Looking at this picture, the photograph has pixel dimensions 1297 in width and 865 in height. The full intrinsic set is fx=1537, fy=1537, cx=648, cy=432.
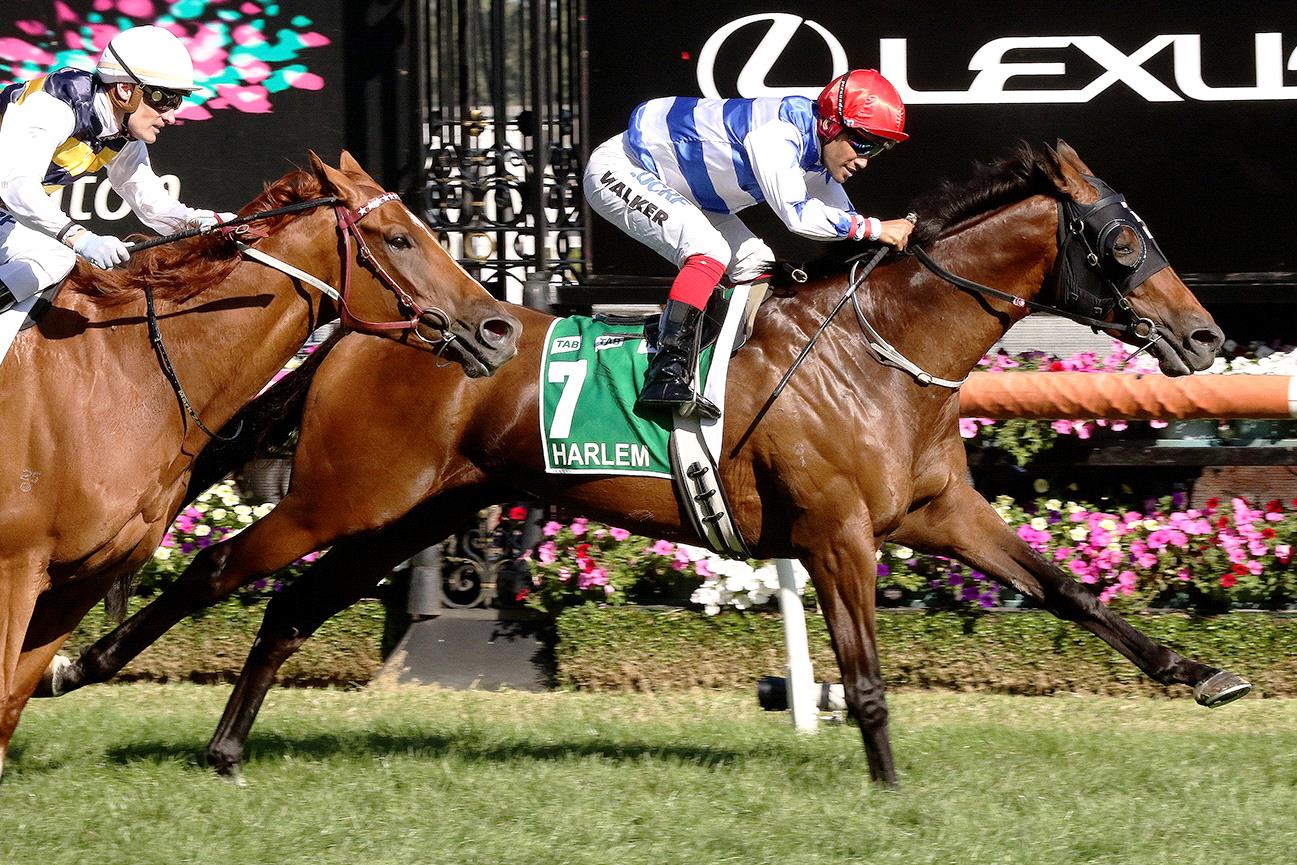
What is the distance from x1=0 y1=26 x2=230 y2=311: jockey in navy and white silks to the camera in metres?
4.08

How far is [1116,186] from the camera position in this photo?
22.5 ft

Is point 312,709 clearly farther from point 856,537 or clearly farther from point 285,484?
point 856,537

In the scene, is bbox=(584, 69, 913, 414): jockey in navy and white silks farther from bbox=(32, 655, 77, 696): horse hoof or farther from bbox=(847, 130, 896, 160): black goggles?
bbox=(32, 655, 77, 696): horse hoof

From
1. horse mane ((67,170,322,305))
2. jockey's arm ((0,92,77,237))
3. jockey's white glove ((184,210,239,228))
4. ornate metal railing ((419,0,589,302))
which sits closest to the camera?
jockey's arm ((0,92,77,237))

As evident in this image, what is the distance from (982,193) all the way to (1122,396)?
4.89 ft

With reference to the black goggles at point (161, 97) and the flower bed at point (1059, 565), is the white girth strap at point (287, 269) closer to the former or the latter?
the black goggles at point (161, 97)

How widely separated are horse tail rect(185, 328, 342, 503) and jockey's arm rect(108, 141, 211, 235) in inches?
30.2

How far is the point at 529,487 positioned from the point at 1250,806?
7.87ft

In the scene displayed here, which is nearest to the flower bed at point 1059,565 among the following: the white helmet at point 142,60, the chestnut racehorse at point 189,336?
the chestnut racehorse at point 189,336

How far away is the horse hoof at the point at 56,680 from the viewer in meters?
4.88

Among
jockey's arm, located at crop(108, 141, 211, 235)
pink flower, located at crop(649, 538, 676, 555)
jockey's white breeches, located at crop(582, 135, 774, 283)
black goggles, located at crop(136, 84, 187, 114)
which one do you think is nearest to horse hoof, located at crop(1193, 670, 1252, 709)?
jockey's white breeches, located at crop(582, 135, 774, 283)

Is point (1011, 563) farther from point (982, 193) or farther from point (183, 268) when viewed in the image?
point (183, 268)

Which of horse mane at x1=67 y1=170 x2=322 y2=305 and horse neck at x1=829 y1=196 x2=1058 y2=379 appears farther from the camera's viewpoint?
horse neck at x1=829 y1=196 x2=1058 y2=379

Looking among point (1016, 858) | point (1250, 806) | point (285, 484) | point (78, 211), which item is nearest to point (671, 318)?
point (1016, 858)
